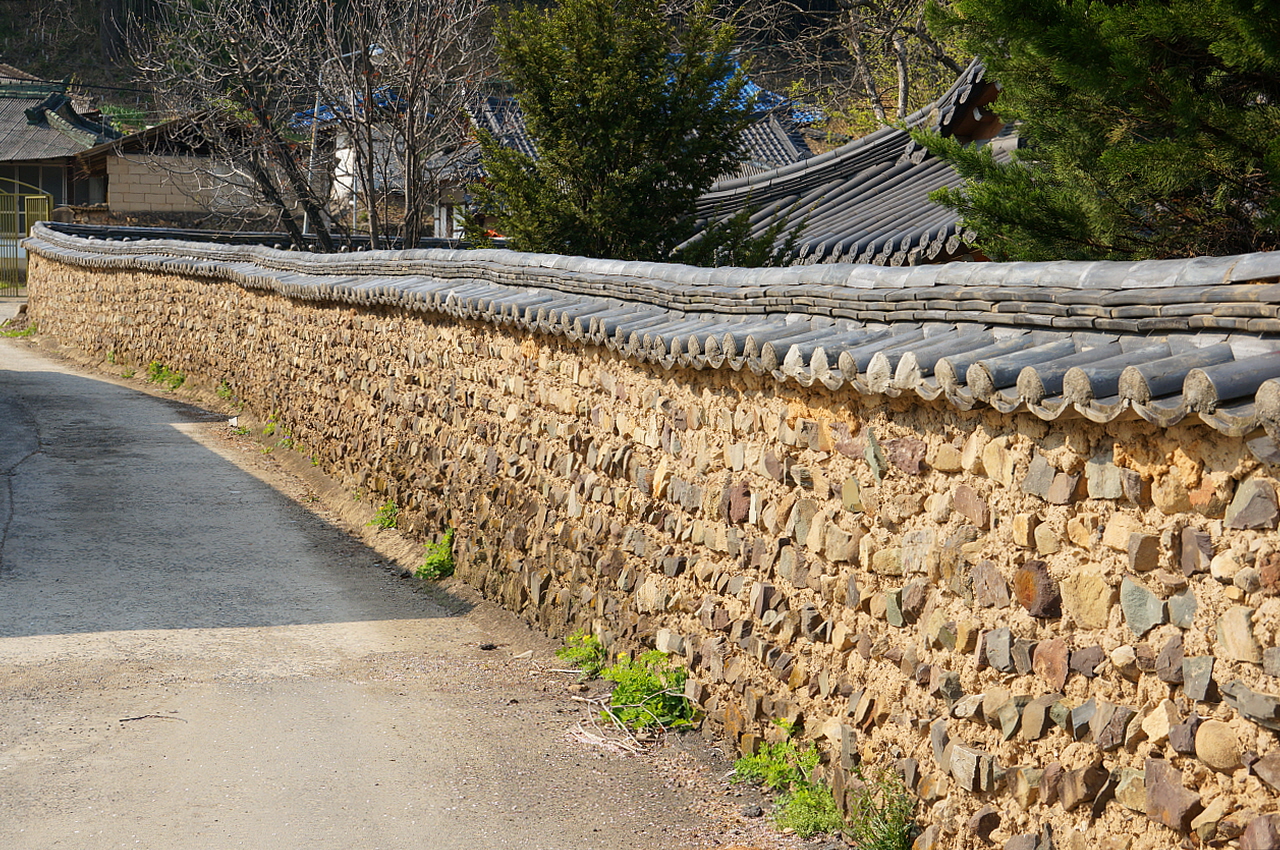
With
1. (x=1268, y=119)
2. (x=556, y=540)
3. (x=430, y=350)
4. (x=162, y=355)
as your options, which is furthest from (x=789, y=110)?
(x=1268, y=119)

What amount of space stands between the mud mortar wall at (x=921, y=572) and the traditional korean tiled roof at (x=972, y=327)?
0.20m

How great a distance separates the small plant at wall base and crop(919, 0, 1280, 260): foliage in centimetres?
235

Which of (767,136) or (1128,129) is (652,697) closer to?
(1128,129)

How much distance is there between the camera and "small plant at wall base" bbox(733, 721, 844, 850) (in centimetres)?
457

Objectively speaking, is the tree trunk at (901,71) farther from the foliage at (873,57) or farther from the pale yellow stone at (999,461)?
the pale yellow stone at (999,461)

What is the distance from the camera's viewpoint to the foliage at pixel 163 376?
51.4 feet

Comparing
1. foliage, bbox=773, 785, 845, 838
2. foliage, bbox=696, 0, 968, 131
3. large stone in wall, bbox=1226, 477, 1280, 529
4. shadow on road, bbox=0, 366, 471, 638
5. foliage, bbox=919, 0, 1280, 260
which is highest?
foliage, bbox=696, 0, 968, 131

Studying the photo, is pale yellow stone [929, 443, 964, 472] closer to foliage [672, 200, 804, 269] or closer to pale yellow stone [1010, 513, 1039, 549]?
pale yellow stone [1010, 513, 1039, 549]

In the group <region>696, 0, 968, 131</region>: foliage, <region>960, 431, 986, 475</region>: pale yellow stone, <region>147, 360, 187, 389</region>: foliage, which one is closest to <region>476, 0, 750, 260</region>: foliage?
<region>960, 431, 986, 475</region>: pale yellow stone

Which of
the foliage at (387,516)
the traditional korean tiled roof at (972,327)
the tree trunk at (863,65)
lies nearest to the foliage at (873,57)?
the tree trunk at (863,65)

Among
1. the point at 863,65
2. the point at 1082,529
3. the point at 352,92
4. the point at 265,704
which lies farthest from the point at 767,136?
the point at 1082,529

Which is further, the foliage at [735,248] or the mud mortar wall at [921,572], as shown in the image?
the foliage at [735,248]

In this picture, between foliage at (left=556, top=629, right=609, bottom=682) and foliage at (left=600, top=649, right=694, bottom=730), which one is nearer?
foliage at (left=600, top=649, right=694, bottom=730)

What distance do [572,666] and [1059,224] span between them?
3351 mm
